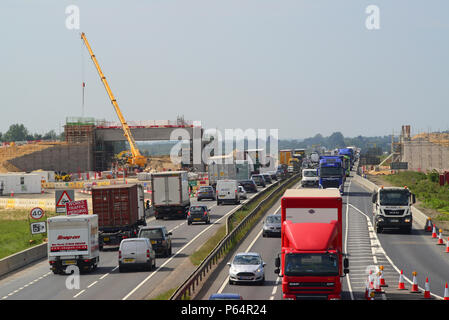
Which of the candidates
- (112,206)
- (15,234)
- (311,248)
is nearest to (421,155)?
(15,234)

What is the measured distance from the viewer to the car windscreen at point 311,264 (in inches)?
880

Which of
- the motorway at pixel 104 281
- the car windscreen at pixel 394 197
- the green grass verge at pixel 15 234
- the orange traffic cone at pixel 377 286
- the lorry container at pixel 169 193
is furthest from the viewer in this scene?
the lorry container at pixel 169 193

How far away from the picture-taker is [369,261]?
36.6 meters

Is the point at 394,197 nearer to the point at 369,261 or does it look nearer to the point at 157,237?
the point at 369,261

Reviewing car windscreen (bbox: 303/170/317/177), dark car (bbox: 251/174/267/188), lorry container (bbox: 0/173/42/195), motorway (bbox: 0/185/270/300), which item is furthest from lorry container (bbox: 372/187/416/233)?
lorry container (bbox: 0/173/42/195)

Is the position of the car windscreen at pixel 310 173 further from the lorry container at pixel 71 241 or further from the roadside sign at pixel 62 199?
the lorry container at pixel 71 241

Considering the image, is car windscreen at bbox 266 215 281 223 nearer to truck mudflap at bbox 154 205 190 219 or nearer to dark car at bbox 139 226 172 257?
dark car at bbox 139 226 172 257

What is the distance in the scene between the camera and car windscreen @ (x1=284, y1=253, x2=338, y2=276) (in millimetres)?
22359

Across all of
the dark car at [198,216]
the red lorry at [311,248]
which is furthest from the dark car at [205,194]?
the red lorry at [311,248]

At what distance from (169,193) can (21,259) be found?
2076cm

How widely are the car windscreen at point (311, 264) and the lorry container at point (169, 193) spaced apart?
116 feet

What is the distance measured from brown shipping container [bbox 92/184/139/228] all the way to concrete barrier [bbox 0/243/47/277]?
3.65 m

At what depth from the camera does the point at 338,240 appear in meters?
23.4
